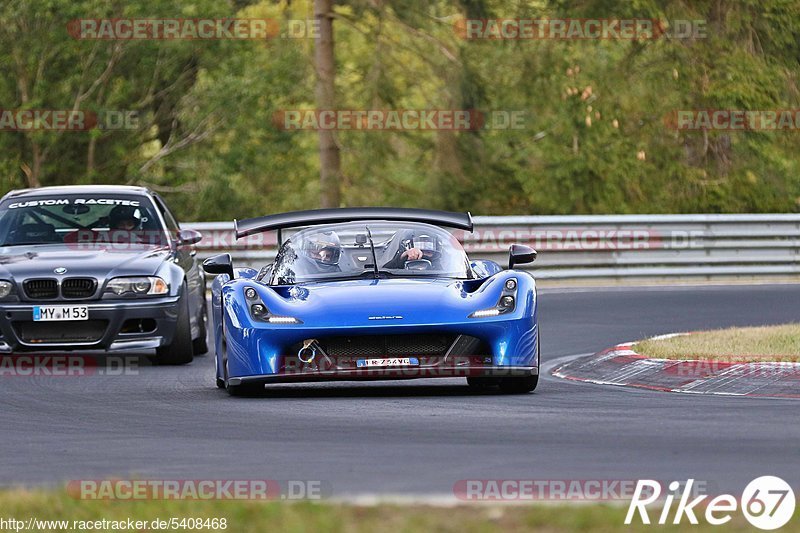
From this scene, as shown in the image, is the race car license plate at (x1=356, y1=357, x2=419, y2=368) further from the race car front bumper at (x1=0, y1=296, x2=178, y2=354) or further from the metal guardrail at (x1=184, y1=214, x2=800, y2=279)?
the metal guardrail at (x1=184, y1=214, x2=800, y2=279)

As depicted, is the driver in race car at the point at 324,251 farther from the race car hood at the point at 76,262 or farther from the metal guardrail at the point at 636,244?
the metal guardrail at the point at 636,244

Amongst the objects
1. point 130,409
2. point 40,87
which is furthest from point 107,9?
point 130,409

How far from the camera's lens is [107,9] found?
1644 inches

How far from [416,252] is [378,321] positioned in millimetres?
1313

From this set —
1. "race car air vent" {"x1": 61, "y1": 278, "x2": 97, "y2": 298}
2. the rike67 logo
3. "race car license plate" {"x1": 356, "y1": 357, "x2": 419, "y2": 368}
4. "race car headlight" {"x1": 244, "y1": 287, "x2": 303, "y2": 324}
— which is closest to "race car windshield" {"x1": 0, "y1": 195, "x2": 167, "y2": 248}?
"race car air vent" {"x1": 61, "y1": 278, "x2": 97, "y2": 298}

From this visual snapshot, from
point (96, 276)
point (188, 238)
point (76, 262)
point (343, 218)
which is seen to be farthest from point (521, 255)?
point (188, 238)

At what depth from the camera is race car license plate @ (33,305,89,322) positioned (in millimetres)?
14578

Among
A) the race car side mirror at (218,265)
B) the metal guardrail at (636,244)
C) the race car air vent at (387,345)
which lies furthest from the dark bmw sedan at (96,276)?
the metal guardrail at (636,244)

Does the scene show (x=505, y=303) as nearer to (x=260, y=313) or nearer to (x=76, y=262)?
(x=260, y=313)

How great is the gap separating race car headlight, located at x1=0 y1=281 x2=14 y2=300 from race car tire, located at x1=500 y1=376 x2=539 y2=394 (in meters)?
4.68

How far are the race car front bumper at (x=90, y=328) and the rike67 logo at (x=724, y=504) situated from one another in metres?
8.19

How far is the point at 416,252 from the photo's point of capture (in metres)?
12.6

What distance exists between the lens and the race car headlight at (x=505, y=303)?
11586 millimetres

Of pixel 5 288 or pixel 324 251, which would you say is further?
pixel 5 288
